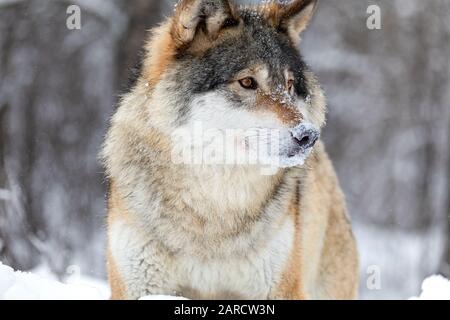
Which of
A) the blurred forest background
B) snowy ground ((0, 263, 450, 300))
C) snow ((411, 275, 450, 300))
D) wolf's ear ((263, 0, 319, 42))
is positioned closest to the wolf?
wolf's ear ((263, 0, 319, 42))

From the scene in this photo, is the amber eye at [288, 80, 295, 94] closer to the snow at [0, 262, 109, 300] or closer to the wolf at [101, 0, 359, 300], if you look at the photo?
the wolf at [101, 0, 359, 300]

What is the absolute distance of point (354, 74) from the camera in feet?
47.7

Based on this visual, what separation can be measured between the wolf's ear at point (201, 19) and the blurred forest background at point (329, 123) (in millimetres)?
4211

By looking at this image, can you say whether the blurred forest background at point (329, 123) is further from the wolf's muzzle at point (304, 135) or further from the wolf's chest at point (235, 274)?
the wolf's muzzle at point (304, 135)

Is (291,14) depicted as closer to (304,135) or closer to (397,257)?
(304,135)

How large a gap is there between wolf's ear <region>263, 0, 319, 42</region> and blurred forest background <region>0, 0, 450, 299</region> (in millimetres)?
4350

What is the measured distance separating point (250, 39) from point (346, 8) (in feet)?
33.6

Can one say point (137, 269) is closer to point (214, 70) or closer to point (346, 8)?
point (214, 70)

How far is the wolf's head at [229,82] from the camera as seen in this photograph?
13.3 feet

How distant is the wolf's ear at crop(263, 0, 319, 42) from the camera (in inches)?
187

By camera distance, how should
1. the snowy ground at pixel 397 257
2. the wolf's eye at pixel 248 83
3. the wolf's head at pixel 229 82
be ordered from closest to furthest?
the wolf's head at pixel 229 82, the wolf's eye at pixel 248 83, the snowy ground at pixel 397 257

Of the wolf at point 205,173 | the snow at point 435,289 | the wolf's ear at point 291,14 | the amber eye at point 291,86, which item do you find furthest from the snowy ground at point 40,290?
the wolf's ear at point 291,14
